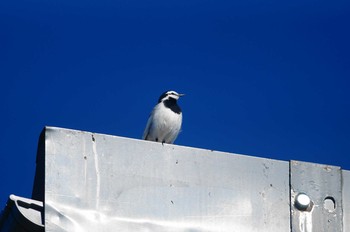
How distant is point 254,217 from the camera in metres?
8.23

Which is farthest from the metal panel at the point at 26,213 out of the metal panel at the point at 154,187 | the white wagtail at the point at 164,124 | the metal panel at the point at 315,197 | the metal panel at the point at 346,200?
the white wagtail at the point at 164,124

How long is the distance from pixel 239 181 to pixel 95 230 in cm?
138

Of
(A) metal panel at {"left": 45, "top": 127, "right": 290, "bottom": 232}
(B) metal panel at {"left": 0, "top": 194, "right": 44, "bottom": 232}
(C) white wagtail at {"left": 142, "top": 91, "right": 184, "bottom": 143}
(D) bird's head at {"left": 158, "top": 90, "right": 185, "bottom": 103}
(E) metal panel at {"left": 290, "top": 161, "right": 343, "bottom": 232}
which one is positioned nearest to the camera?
(B) metal panel at {"left": 0, "top": 194, "right": 44, "bottom": 232}

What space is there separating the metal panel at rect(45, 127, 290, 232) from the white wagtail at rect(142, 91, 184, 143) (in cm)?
665

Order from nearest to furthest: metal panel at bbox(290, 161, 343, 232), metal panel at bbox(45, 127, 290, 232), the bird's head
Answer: metal panel at bbox(45, 127, 290, 232) → metal panel at bbox(290, 161, 343, 232) → the bird's head

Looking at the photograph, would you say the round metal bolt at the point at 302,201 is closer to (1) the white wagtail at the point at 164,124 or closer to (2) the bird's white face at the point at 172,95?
(1) the white wagtail at the point at 164,124

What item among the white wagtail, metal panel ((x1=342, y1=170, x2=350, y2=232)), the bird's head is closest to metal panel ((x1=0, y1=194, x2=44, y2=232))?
metal panel ((x1=342, y1=170, x2=350, y2=232))

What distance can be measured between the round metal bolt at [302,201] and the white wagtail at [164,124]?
259 inches

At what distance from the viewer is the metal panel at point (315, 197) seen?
836cm

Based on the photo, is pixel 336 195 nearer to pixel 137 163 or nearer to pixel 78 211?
pixel 137 163

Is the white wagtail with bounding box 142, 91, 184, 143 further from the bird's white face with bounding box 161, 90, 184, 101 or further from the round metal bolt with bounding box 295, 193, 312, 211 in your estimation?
the round metal bolt with bounding box 295, 193, 312, 211

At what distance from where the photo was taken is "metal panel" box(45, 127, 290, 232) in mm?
7469

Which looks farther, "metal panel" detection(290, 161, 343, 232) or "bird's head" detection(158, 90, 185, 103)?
"bird's head" detection(158, 90, 185, 103)

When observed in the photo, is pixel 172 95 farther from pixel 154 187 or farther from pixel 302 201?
pixel 154 187
